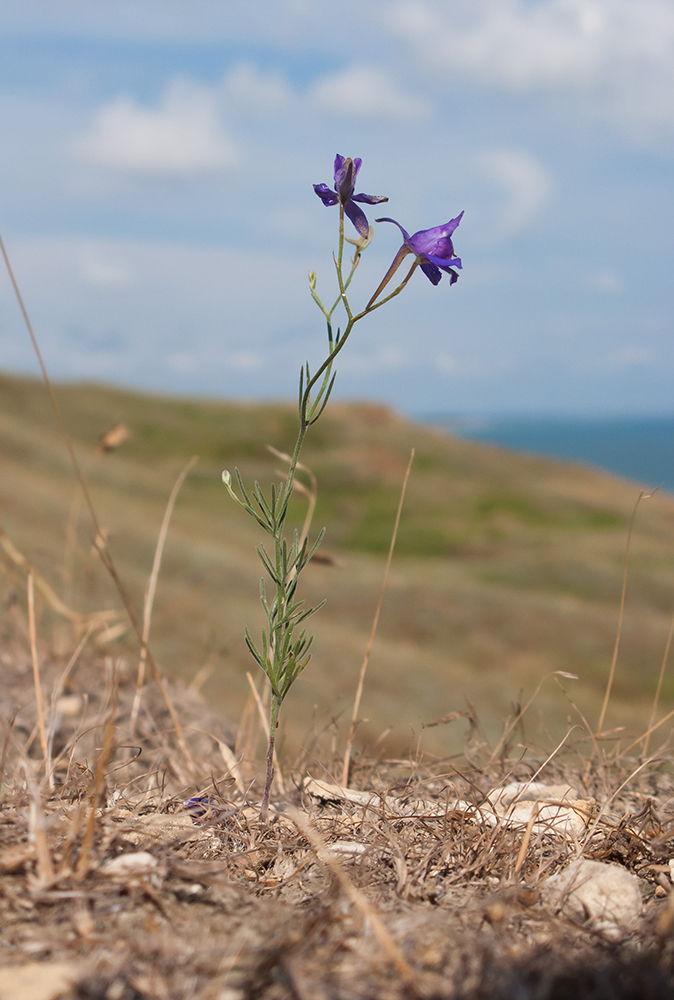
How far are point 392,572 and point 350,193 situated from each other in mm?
15889

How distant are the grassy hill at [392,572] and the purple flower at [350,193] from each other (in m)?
1.38

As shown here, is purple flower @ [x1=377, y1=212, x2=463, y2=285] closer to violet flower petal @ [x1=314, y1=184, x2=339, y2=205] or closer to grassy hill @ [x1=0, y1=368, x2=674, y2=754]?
violet flower petal @ [x1=314, y1=184, x2=339, y2=205]

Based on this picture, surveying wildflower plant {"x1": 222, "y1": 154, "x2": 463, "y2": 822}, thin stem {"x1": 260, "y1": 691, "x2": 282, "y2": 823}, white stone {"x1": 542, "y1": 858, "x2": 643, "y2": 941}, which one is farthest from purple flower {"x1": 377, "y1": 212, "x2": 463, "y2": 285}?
white stone {"x1": 542, "y1": 858, "x2": 643, "y2": 941}

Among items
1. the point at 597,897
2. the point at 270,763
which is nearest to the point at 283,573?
the point at 270,763

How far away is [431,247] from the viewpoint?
6.53 ft

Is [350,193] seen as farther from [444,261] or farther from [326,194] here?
[444,261]

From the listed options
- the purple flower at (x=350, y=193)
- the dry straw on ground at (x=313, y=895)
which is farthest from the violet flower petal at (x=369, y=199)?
the dry straw on ground at (x=313, y=895)

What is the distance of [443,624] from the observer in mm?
14383

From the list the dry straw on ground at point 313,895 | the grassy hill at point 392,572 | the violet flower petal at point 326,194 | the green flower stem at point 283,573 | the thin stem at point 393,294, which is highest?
the violet flower petal at point 326,194

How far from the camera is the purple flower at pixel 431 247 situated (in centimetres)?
198

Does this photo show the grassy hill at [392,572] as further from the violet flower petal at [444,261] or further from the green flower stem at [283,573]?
the violet flower petal at [444,261]

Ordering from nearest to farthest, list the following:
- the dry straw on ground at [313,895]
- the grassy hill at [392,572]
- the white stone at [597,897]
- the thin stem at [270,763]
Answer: the dry straw on ground at [313,895]
the white stone at [597,897]
the thin stem at [270,763]
the grassy hill at [392,572]

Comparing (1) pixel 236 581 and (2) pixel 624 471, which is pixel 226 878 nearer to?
(1) pixel 236 581

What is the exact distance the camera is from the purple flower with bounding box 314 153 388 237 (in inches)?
78.7
